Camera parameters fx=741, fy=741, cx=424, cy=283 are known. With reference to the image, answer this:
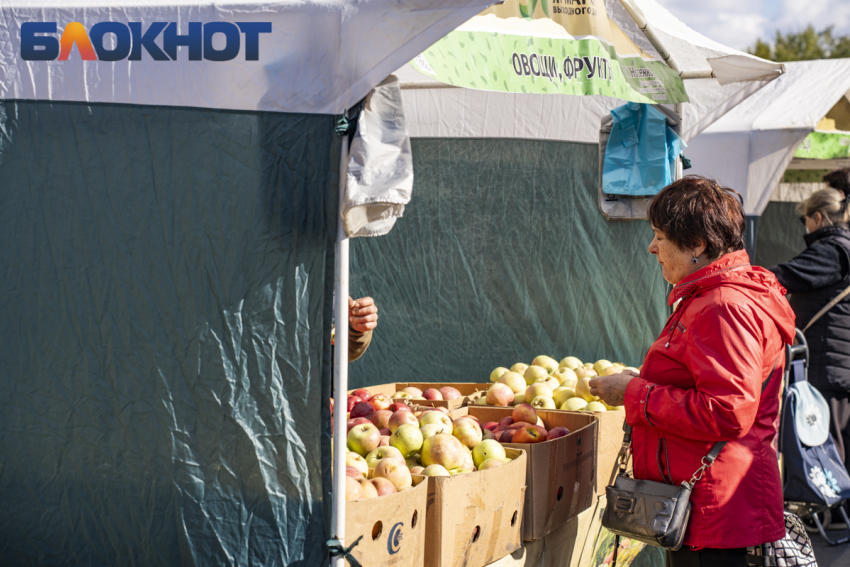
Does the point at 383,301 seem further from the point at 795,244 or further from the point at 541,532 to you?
the point at 795,244

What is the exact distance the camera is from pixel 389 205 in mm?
2168

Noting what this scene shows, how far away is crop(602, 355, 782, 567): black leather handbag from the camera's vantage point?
2.25 m

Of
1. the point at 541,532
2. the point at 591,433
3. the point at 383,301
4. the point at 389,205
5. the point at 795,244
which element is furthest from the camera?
the point at 795,244

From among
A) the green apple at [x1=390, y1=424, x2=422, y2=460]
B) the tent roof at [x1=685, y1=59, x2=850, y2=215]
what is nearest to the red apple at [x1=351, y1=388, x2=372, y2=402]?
the green apple at [x1=390, y1=424, x2=422, y2=460]

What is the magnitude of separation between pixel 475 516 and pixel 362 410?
3.39 ft

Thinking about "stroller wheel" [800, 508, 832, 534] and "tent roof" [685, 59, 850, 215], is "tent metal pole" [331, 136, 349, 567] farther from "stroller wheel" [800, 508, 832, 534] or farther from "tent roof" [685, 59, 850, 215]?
"tent roof" [685, 59, 850, 215]

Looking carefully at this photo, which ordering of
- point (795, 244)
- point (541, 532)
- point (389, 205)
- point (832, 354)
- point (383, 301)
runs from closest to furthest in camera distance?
point (389, 205)
point (541, 532)
point (832, 354)
point (383, 301)
point (795, 244)

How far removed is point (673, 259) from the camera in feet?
7.72

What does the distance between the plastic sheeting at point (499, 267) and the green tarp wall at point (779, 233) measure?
4.93m

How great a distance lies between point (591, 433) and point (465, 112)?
2589mm

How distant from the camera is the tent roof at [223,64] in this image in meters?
2.13

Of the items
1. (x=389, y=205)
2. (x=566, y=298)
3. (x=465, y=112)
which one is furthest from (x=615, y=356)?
(x=389, y=205)

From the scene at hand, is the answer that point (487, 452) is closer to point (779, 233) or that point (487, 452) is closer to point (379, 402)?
point (379, 402)

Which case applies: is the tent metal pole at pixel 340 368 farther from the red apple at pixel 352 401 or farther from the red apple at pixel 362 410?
the red apple at pixel 352 401
